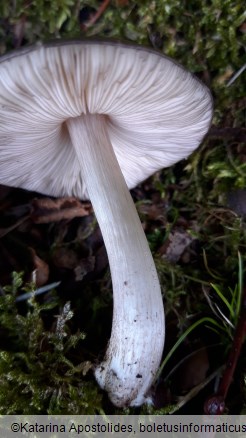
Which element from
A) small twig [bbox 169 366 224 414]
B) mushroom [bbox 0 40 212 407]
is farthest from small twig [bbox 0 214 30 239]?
small twig [bbox 169 366 224 414]

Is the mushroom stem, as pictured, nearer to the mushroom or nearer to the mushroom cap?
the mushroom

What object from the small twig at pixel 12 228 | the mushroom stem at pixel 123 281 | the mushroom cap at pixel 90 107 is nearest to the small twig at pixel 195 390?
the mushroom stem at pixel 123 281

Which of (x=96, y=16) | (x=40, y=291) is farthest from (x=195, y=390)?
(x=96, y=16)

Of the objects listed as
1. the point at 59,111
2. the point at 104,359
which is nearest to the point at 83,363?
the point at 104,359

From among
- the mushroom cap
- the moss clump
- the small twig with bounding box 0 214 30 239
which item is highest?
the mushroom cap

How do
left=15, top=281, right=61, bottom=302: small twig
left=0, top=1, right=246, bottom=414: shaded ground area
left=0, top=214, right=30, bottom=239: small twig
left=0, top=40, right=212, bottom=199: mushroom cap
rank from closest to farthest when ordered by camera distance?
left=0, top=40, right=212, bottom=199: mushroom cap < left=0, top=1, right=246, bottom=414: shaded ground area < left=15, top=281, right=61, bottom=302: small twig < left=0, top=214, right=30, bottom=239: small twig

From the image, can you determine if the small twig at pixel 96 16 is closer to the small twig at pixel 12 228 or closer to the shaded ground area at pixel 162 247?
the shaded ground area at pixel 162 247

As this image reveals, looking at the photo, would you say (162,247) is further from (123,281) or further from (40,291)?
(40,291)

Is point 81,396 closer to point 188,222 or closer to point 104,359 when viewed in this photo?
point 104,359
